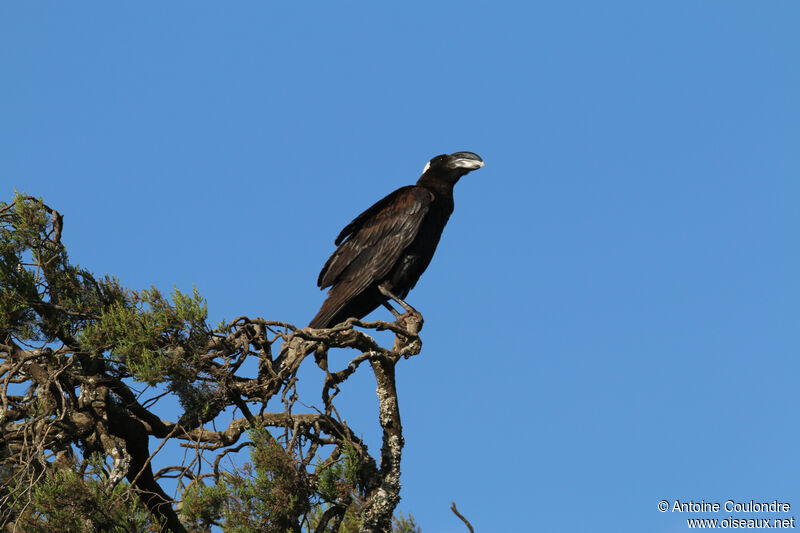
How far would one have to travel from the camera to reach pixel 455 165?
6.77 meters

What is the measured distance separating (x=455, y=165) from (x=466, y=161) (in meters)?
0.09

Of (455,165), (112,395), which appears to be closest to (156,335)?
(112,395)

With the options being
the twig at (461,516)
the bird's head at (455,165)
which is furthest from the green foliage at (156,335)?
the bird's head at (455,165)

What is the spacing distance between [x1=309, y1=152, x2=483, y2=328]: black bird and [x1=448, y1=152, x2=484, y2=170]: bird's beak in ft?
1.31

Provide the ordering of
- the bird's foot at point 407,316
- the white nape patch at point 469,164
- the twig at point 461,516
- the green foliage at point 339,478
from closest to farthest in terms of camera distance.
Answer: the twig at point 461,516
the green foliage at point 339,478
the bird's foot at point 407,316
the white nape patch at point 469,164

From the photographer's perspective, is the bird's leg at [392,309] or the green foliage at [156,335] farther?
the bird's leg at [392,309]

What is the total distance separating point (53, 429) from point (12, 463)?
35cm

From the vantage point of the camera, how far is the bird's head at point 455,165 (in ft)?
22.1

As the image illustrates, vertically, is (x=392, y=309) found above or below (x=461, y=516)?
above

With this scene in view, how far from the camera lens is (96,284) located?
4426 millimetres

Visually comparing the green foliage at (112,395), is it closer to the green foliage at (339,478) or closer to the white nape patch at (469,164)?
the green foliage at (339,478)

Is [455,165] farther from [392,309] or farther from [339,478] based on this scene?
[339,478]

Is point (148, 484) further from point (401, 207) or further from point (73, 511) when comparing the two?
point (401, 207)

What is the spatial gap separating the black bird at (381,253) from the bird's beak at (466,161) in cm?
40
